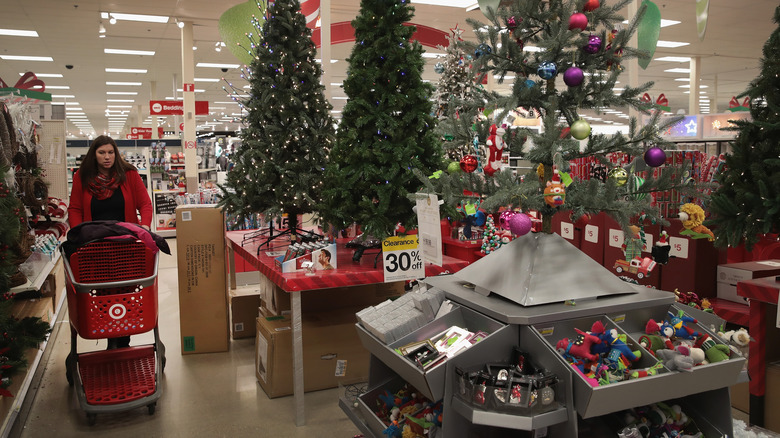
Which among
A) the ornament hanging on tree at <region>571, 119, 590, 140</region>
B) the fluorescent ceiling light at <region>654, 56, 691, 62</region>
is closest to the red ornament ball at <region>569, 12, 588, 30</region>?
the ornament hanging on tree at <region>571, 119, 590, 140</region>

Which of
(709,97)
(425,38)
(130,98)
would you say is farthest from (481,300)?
(709,97)

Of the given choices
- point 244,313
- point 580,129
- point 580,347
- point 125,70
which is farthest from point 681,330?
point 125,70

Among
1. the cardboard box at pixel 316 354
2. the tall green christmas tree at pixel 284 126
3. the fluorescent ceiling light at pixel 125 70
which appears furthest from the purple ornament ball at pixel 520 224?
the fluorescent ceiling light at pixel 125 70

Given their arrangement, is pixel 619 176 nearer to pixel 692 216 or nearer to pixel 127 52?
pixel 692 216

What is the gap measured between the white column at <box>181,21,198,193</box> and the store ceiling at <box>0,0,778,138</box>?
1.10 ft

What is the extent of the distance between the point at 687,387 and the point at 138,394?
9.72 ft

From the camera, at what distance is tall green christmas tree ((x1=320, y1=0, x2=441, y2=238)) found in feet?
11.1

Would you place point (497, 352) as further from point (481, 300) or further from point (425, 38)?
point (425, 38)

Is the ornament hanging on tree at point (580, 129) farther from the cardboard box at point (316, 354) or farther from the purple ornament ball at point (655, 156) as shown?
the cardboard box at point (316, 354)

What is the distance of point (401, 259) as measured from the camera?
3.44 metres

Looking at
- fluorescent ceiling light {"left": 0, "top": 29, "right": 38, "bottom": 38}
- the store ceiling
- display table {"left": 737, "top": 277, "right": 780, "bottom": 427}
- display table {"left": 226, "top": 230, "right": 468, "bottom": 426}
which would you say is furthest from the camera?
fluorescent ceiling light {"left": 0, "top": 29, "right": 38, "bottom": 38}

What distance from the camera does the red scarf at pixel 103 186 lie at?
13.8ft

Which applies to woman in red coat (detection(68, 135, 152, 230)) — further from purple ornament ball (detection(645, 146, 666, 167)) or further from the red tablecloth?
purple ornament ball (detection(645, 146, 666, 167))

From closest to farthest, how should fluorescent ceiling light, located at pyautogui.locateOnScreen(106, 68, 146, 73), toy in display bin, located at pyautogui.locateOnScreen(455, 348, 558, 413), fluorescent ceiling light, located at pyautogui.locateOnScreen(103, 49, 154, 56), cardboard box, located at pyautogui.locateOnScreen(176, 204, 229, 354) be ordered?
toy in display bin, located at pyautogui.locateOnScreen(455, 348, 558, 413) < cardboard box, located at pyautogui.locateOnScreen(176, 204, 229, 354) < fluorescent ceiling light, located at pyautogui.locateOnScreen(103, 49, 154, 56) < fluorescent ceiling light, located at pyautogui.locateOnScreen(106, 68, 146, 73)
